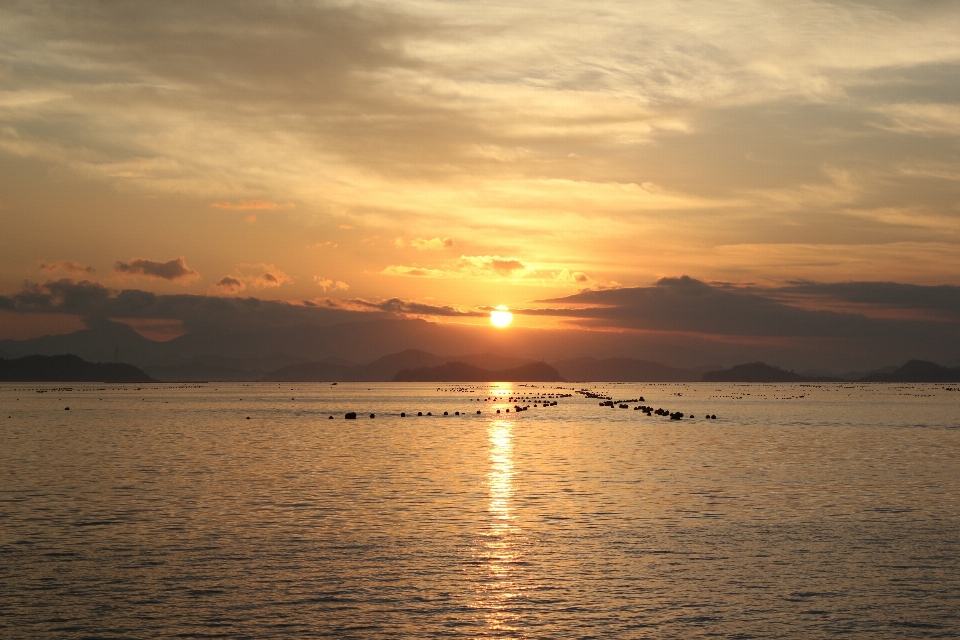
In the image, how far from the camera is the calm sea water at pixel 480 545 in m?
23.5

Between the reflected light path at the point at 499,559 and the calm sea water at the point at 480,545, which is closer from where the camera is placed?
the calm sea water at the point at 480,545

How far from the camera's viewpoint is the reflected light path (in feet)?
78.2

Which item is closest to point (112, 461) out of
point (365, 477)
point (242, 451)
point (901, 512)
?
point (242, 451)

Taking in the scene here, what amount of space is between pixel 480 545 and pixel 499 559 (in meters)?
2.48

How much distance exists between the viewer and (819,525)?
121 feet

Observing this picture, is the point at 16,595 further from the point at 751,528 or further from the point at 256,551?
the point at 751,528

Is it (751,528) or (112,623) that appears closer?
(112,623)

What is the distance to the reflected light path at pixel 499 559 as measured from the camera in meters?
23.8

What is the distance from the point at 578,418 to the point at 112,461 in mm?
78137

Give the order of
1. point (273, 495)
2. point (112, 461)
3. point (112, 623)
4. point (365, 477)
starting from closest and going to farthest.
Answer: point (112, 623), point (273, 495), point (365, 477), point (112, 461)

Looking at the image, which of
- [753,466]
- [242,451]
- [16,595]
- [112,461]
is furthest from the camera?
[242,451]

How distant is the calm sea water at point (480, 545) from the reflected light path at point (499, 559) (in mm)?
110

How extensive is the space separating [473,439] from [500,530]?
53604mm

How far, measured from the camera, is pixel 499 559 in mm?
30328
